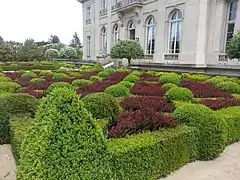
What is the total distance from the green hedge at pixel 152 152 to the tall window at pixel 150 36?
20223 mm

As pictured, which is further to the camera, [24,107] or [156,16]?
[156,16]

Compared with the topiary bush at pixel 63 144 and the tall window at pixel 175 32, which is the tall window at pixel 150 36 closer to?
the tall window at pixel 175 32

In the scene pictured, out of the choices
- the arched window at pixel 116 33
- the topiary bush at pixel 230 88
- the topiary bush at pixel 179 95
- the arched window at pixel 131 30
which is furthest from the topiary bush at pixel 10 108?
the arched window at pixel 116 33

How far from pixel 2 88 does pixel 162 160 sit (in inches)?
286

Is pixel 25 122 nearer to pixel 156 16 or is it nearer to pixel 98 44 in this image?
pixel 156 16

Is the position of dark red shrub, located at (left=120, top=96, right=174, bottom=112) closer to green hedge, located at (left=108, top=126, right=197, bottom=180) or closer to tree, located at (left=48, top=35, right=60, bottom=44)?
green hedge, located at (left=108, top=126, right=197, bottom=180)

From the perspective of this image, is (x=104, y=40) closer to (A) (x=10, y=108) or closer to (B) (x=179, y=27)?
(B) (x=179, y=27)

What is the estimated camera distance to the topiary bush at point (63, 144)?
270 centimetres

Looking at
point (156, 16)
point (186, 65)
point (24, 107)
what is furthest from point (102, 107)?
point (156, 16)

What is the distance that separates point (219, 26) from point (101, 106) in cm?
1555

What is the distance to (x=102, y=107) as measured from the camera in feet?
16.6

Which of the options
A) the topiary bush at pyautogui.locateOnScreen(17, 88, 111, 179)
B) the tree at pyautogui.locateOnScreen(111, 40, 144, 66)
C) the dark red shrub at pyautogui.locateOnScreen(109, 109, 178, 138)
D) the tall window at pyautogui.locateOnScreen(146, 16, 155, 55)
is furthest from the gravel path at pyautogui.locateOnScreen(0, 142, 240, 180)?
the tall window at pyautogui.locateOnScreen(146, 16, 155, 55)

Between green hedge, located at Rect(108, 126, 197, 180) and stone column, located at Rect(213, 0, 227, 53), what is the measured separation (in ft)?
49.4

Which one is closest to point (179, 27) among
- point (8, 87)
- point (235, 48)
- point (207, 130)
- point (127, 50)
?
point (127, 50)
